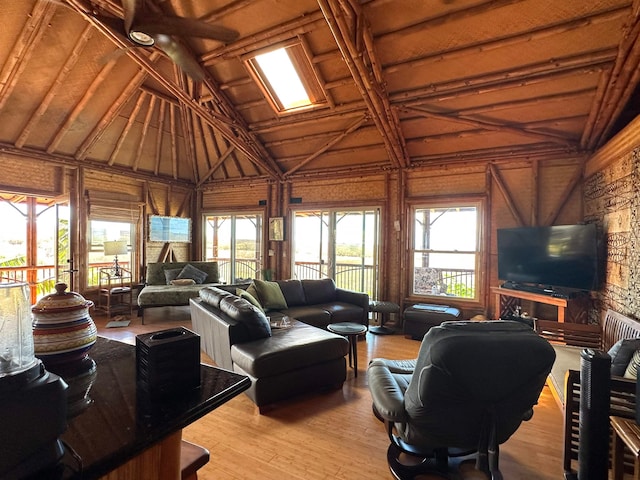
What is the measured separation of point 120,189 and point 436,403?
7.66m

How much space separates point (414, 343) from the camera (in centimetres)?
501

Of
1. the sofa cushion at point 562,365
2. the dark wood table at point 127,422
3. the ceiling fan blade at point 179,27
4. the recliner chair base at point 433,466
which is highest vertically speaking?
the ceiling fan blade at point 179,27

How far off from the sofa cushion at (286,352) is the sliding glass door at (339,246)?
3.38 meters

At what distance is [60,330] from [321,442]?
202 centimetres

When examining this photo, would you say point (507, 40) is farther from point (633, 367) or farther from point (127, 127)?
point (127, 127)

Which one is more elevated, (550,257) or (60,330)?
(550,257)

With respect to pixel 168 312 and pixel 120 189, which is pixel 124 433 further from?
pixel 120 189

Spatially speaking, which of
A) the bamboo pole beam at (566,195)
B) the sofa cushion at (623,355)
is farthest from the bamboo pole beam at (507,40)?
the sofa cushion at (623,355)

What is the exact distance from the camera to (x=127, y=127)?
6578mm

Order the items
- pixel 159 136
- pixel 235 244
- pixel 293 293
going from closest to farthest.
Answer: pixel 293 293 < pixel 159 136 < pixel 235 244

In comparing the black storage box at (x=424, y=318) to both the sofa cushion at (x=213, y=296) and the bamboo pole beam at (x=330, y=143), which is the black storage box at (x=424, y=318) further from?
the bamboo pole beam at (x=330, y=143)

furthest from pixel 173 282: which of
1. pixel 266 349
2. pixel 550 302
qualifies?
pixel 550 302

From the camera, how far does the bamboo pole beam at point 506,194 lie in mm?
5351

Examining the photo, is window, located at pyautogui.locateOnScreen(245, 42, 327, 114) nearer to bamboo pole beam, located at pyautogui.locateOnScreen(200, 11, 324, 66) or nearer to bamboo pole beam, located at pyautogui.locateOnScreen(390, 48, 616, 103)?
bamboo pole beam, located at pyautogui.locateOnScreen(200, 11, 324, 66)
